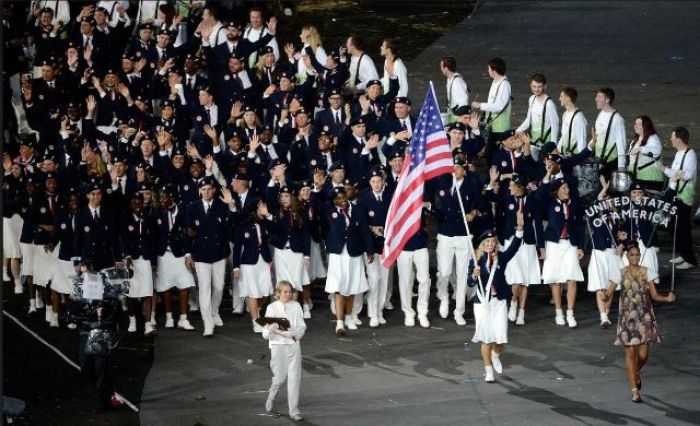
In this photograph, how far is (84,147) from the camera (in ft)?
81.0

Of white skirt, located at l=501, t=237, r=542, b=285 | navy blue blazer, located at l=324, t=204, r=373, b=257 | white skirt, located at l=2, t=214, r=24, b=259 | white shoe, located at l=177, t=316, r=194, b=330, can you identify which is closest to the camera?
white skirt, located at l=501, t=237, r=542, b=285

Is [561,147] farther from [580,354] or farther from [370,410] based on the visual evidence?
[370,410]

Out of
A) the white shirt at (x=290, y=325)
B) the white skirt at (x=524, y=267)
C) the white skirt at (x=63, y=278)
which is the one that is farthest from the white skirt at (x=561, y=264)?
the white skirt at (x=63, y=278)

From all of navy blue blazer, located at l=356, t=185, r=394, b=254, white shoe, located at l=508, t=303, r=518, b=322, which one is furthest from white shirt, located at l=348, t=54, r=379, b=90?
white shoe, located at l=508, t=303, r=518, b=322

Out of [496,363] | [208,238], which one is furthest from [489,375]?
[208,238]

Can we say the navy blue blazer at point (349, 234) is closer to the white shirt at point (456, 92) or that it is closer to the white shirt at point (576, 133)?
the white shirt at point (576, 133)

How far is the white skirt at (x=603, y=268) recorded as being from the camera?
2278 centimetres

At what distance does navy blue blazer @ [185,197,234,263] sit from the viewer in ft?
75.4

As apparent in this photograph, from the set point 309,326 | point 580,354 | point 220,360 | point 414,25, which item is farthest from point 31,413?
point 414,25

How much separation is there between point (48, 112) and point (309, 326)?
7.44 metres

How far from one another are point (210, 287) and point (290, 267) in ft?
3.76

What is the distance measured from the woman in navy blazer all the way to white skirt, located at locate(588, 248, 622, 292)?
2.35m

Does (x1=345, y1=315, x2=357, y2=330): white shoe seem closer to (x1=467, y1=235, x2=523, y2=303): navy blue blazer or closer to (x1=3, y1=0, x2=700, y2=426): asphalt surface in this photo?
Answer: (x1=3, y1=0, x2=700, y2=426): asphalt surface

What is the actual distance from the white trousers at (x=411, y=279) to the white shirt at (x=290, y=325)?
12.1 ft
